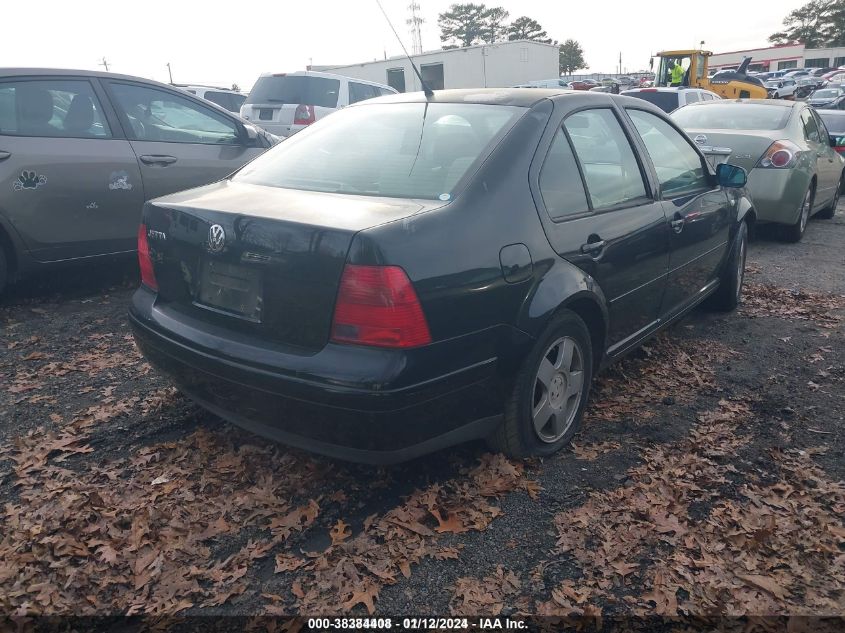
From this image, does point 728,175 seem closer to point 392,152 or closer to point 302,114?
point 392,152

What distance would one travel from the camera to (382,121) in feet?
11.4

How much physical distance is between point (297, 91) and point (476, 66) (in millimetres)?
20202

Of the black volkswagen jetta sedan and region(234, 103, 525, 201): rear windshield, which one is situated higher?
region(234, 103, 525, 201): rear windshield

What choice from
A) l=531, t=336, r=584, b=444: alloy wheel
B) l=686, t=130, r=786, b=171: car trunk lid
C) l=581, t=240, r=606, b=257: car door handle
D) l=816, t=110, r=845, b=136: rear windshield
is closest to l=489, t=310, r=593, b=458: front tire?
l=531, t=336, r=584, b=444: alloy wheel

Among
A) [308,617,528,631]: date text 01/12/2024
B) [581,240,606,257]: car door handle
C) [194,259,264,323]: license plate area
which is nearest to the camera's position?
[308,617,528,631]: date text 01/12/2024

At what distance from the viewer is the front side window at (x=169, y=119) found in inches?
219

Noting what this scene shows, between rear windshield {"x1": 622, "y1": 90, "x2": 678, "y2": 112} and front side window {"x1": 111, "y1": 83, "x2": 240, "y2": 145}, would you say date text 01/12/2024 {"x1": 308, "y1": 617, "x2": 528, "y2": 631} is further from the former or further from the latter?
rear windshield {"x1": 622, "y1": 90, "x2": 678, "y2": 112}

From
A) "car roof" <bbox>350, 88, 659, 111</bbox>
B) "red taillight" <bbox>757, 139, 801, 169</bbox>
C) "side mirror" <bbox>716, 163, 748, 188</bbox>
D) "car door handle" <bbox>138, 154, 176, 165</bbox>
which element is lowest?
"red taillight" <bbox>757, 139, 801, 169</bbox>

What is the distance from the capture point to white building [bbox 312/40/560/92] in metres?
30.3

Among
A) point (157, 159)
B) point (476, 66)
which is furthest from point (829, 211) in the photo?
point (476, 66)

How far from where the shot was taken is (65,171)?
5.04 metres

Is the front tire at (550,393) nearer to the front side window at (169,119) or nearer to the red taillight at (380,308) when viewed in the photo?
the red taillight at (380,308)

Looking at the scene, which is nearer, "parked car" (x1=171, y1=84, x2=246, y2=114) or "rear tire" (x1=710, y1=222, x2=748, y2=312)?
"rear tire" (x1=710, y1=222, x2=748, y2=312)

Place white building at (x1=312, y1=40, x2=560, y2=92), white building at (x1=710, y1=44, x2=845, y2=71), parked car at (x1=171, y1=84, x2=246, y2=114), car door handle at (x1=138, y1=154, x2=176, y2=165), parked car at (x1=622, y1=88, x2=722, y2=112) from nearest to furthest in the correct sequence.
→ car door handle at (x1=138, y1=154, x2=176, y2=165) < parked car at (x1=622, y1=88, x2=722, y2=112) < parked car at (x1=171, y1=84, x2=246, y2=114) < white building at (x1=312, y1=40, x2=560, y2=92) < white building at (x1=710, y1=44, x2=845, y2=71)
